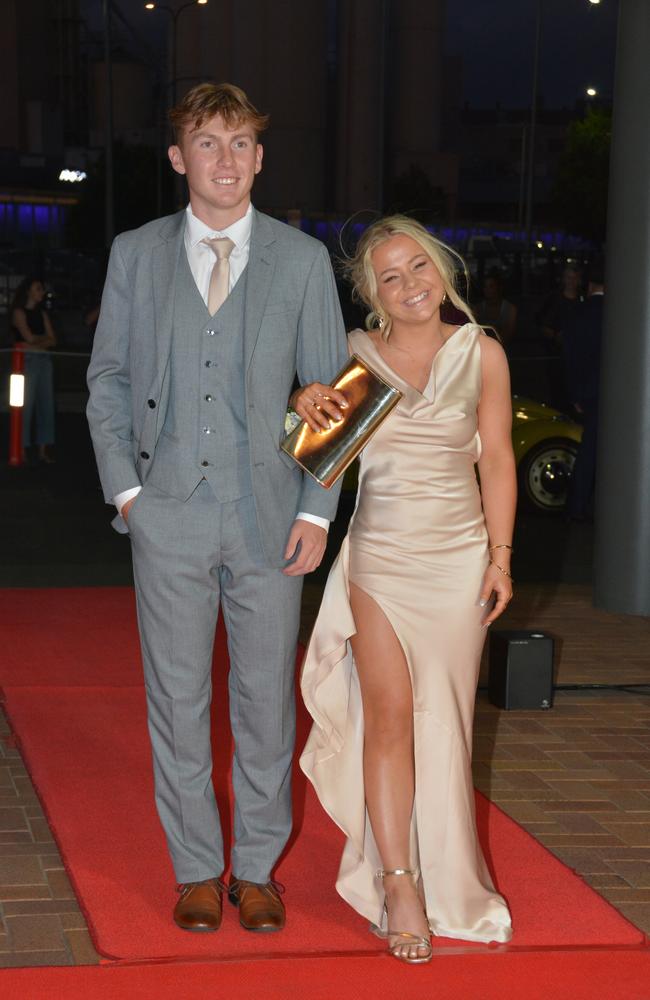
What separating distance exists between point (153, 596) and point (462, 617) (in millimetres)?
822

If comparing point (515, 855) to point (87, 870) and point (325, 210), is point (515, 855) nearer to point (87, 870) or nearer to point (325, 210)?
point (87, 870)

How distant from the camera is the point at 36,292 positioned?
14.9 m

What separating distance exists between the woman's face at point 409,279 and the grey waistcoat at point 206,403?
0.40 metres

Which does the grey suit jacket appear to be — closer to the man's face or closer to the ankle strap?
the man's face

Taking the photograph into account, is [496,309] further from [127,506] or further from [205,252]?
[127,506]

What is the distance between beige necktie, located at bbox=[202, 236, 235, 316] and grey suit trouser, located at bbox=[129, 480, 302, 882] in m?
0.48

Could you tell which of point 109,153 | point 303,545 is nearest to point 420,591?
point 303,545

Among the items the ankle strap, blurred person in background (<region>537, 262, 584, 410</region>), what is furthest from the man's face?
blurred person in background (<region>537, 262, 584, 410</region>)

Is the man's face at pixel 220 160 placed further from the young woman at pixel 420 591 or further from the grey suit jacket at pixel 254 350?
the young woman at pixel 420 591

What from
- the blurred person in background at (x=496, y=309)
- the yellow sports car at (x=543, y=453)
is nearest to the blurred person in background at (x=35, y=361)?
→ the yellow sports car at (x=543, y=453)

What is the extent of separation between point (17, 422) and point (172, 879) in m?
11.2

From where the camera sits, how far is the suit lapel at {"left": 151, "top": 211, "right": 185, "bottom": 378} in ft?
12.4

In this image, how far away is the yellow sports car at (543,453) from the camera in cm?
1230

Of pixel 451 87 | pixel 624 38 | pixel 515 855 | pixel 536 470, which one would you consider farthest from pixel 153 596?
pixel 451 87
